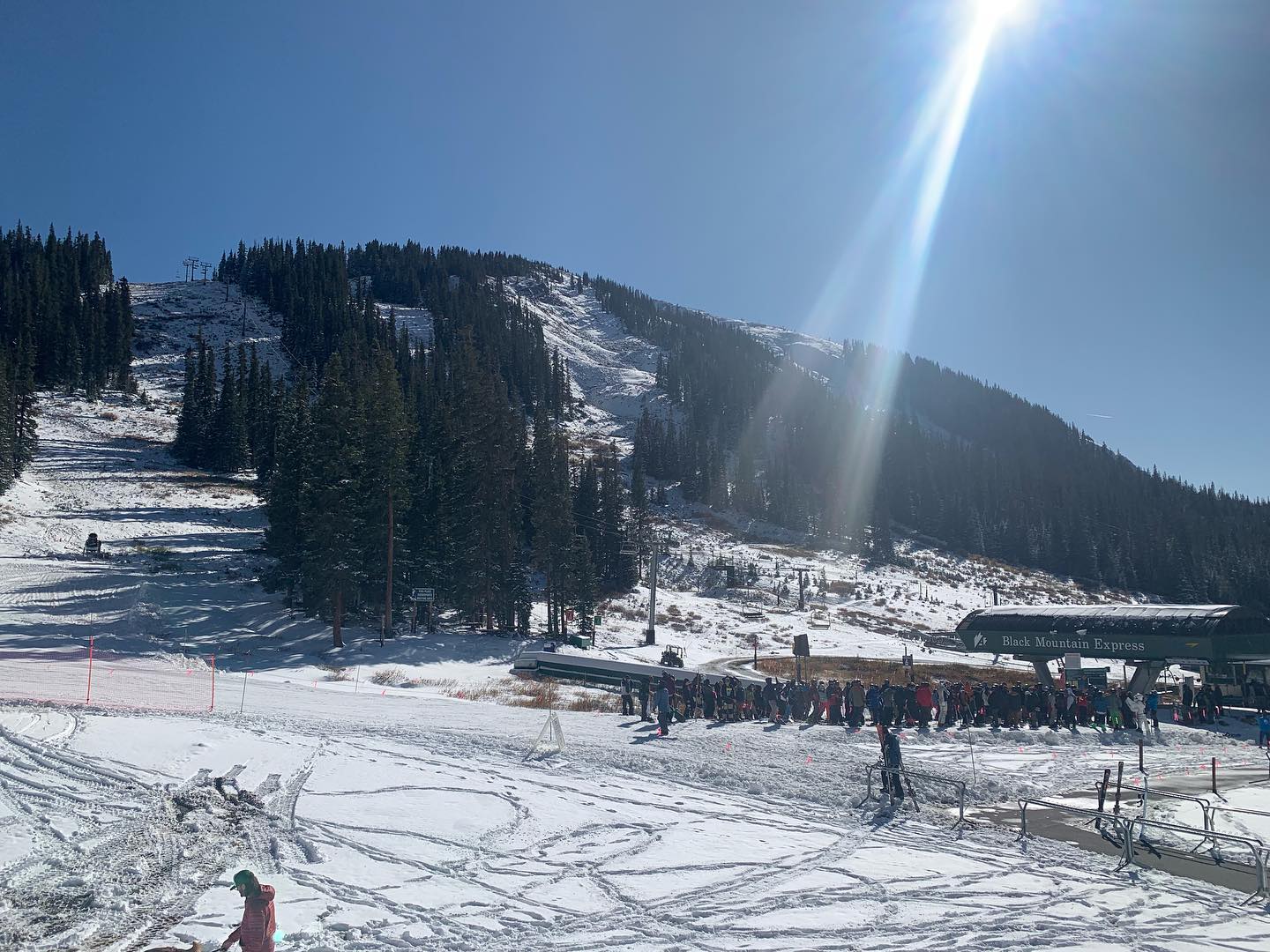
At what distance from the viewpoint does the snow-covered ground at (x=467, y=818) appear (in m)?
8.89

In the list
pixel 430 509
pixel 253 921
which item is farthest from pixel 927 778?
pixel 430 509

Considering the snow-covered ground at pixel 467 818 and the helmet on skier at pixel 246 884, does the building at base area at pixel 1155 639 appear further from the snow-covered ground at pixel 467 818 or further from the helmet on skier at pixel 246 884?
the helmet on skier at pixel 246 884

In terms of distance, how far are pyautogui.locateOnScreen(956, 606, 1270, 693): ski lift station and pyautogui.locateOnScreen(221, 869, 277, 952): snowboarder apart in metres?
33.5

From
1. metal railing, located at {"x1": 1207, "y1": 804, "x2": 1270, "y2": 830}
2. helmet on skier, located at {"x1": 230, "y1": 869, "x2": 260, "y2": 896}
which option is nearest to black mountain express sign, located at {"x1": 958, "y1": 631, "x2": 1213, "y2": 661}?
metal railing, located at {"x1": 1207, "y1": 804, "x2": 1270, "y2": 830}

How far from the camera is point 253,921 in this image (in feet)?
21.0

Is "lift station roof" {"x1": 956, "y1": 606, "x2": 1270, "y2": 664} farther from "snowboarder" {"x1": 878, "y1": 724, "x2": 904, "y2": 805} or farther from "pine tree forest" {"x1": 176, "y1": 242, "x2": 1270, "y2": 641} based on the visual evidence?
"pine tree forest" {"x1": 176, "y1": 242, "x2": 1270, "y2": 641}

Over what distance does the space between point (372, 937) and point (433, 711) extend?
Result: 14872 mm

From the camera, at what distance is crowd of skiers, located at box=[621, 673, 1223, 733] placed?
932 inches

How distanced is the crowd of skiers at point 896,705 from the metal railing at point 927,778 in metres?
5.58

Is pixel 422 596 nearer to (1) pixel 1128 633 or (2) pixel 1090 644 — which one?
(2) pixel 1090 644

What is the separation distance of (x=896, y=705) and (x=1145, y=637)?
13859 mm

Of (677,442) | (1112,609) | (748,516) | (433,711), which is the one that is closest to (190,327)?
(677,442)

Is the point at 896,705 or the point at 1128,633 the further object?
the point at 1128,633

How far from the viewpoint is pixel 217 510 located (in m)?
58.8
